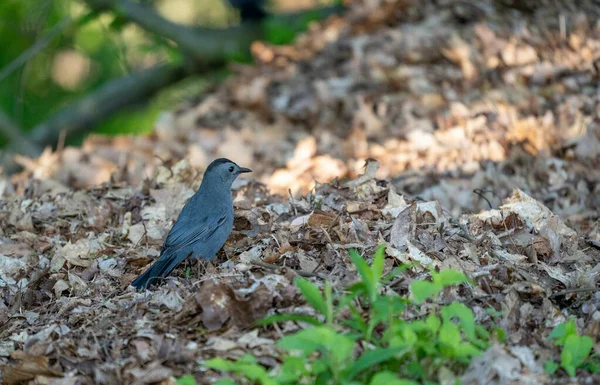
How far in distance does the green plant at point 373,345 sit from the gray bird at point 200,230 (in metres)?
1.25

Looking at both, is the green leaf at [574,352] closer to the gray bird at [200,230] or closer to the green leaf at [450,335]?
the green leaf at [450,335]

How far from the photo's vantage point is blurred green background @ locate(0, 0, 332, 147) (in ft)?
33.1

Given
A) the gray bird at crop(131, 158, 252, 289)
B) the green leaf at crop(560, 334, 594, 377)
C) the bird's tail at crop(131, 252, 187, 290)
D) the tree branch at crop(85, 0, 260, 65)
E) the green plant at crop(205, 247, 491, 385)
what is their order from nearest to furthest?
the green plant at crop(205, 247, 491, 385), the green leaf at crop(560, 334, 594, 377), the bird's tail at crop(131, 252, 187, 290), the gray bird at crop(131, 158, 252, 289), the tree branch at crop(85, 0, 260, 65)

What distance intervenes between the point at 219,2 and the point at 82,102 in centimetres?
281

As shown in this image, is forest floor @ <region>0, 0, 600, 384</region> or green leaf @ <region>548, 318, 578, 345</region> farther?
forest floor @ <region>0, 0, 600, 384</region>

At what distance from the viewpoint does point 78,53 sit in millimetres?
11000

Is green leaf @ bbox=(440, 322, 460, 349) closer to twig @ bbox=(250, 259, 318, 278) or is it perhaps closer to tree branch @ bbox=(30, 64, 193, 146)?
twig @ bbox=(250, 259, 318, 278)

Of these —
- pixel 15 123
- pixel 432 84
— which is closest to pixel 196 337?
pixel 432 84

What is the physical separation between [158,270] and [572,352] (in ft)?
7.55

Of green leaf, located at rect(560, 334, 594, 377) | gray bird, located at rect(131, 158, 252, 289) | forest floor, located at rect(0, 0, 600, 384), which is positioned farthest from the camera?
gray bird, located at rect(131, 158, 252, 289)

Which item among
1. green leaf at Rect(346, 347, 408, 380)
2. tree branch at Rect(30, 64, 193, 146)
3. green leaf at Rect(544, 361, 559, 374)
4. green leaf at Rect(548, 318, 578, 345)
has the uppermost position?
green leaf at Rect(346, 347, 408, 380)

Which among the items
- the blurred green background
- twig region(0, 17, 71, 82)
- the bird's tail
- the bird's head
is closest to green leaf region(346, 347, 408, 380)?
the bird's tail

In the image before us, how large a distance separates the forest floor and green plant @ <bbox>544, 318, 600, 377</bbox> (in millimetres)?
77

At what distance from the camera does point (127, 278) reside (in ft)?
15.3
